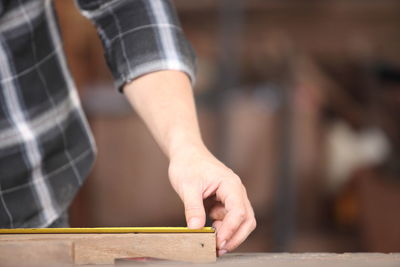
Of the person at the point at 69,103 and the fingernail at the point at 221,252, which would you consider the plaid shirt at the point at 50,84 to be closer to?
the person at the point at 69,103

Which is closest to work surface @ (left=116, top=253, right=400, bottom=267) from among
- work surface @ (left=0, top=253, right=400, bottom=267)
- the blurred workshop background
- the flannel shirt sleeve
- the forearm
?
work surface @ (left=0, top=253, right=400, bottom=267)

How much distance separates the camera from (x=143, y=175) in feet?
10.1

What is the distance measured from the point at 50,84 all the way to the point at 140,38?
139 millimetres

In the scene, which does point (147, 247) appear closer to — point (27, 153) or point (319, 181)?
point (27, 153)

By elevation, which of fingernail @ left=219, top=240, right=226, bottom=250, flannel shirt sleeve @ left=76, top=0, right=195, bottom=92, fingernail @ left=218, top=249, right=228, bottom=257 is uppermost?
flannel shirt sleeve @ left=76, top=0, right=195, bottom=92

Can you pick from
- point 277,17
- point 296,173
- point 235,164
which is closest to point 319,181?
point 296,173

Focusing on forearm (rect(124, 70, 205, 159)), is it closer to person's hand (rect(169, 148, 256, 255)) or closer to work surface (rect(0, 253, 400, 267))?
person's hand (rect(169, 148, 256, 255))

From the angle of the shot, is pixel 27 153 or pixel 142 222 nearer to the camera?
pixel 27 153

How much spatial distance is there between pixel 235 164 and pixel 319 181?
1.59ft

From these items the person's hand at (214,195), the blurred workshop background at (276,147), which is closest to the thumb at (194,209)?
the person's hand at (214,195)

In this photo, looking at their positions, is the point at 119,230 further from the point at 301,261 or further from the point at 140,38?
the point at 140,38

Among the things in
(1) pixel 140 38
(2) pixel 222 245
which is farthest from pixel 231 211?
(1) pixel 140 38

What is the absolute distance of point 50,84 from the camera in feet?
3.08

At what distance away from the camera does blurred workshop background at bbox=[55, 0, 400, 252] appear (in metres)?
2.77
